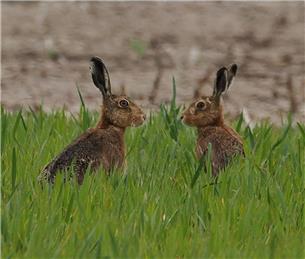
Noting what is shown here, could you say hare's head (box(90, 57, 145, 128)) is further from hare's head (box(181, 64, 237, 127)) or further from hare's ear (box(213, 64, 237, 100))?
hare's ear (box(213, 64, 237, 100))

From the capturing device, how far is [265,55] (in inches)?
437

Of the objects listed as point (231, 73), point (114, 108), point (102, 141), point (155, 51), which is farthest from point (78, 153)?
point (155, 51)

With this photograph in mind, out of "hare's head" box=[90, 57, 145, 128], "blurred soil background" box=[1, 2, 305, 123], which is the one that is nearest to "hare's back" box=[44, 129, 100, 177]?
"hare's head" box=[90, 57, 145, 128]

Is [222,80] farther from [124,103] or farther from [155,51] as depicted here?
[155,51]

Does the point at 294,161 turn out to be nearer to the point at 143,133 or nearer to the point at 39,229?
the point at 143,133

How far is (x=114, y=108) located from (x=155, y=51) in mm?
5152

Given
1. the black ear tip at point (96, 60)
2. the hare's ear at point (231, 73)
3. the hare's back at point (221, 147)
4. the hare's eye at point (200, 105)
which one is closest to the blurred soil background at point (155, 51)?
the hare's ear at point (231, 73)

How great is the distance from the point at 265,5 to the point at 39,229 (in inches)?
338

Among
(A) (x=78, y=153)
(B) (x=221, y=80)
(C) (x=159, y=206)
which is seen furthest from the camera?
(B) (x=221, y=80)

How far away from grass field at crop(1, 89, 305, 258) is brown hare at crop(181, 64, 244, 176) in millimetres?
126

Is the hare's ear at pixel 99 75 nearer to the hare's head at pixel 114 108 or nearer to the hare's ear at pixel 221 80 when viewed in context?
the hare's head at pixel 114 108

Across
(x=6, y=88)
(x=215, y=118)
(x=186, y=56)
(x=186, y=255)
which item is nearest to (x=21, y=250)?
(x=186, y=255)

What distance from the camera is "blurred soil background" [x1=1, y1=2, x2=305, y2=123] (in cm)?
959

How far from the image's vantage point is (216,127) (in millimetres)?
6328
